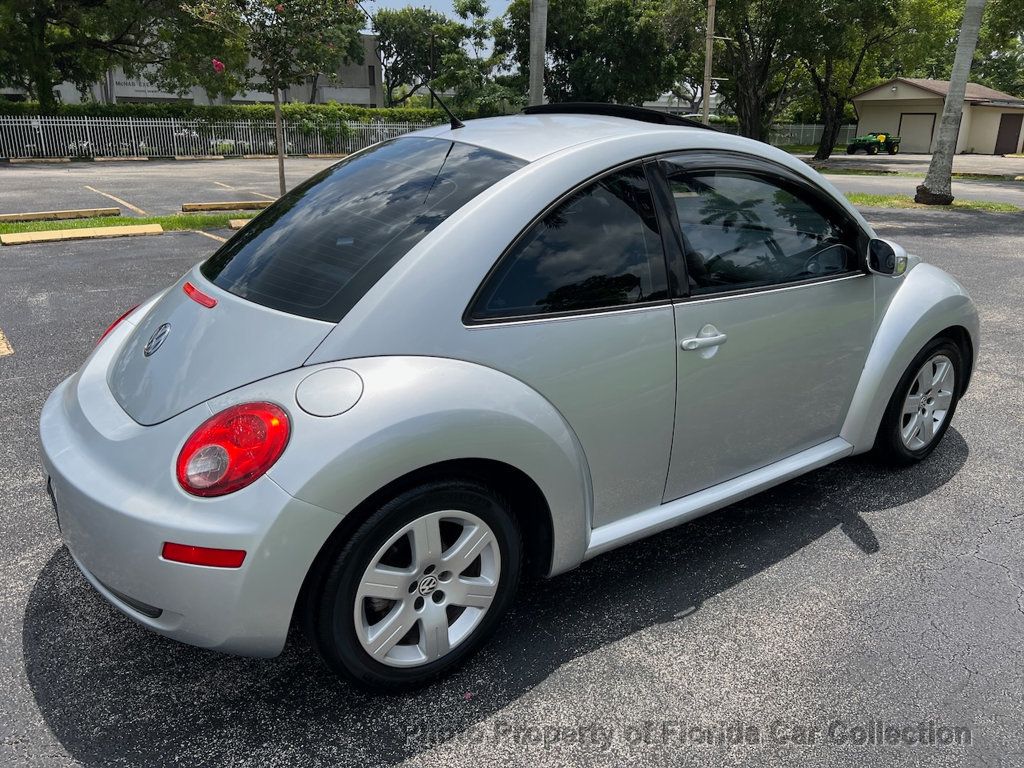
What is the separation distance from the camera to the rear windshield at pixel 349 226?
238cm

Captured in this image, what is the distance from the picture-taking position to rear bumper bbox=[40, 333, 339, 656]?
1.97m

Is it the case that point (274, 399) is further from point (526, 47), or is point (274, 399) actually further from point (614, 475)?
point (526, 47)

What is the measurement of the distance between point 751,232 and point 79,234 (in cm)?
941

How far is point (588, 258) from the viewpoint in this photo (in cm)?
260

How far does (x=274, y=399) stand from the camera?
82.9 inches

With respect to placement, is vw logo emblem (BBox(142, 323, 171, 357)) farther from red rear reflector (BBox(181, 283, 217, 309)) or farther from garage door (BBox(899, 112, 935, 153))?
garage door (BBox(899, 112, 935, 153))

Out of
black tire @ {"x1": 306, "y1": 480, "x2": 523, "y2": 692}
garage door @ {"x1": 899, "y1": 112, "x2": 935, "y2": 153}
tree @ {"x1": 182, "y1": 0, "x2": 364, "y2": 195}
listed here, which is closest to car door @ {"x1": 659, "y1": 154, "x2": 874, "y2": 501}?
black tire @ {"x1": 306, "y1": 480, "x2": 523, "y2": 692}

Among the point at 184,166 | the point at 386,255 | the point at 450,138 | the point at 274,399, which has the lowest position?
the point at 184,166

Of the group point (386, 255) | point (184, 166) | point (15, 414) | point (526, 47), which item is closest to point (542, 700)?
point (386, 255)

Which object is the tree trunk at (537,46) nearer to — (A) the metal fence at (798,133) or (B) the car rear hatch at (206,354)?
(B) the car rear hatch at (206,354)

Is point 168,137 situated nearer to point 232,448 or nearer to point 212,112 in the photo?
point 212,112

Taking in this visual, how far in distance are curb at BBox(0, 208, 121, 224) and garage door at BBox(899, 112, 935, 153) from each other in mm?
50315

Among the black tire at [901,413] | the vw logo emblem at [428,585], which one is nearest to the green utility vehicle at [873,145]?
the black tire at [901,413]

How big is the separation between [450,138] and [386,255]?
0.81 meters
